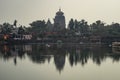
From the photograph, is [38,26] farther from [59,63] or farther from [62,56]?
[59,63]

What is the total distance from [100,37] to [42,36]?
2640 cm

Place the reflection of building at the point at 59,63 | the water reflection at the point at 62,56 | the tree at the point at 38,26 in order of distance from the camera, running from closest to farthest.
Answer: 1. the reflection of building at the point at 59,63
2. the water reflection at the point at 62,56
3. the tree at the point at 38,26

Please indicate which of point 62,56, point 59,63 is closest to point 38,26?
point 62,56

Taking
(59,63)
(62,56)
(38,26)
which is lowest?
(59,63)

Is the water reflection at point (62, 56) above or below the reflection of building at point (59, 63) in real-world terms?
above

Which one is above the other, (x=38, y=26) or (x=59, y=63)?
(x=38, y=26)

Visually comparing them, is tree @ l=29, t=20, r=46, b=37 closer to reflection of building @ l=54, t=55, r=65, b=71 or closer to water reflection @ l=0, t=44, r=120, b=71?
water reflection @ l=0, t=44, r=120, b=71

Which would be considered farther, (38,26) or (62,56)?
(38,26)

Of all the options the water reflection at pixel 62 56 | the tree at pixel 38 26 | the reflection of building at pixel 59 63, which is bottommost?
the reflection of building at pixel 59 63

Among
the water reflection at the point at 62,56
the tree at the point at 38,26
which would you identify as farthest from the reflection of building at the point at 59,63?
the tree at the point at 38,26

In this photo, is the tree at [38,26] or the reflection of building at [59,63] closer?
the reflection of building at [59,63]

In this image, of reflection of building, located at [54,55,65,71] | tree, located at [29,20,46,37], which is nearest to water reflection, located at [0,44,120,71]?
reflection of building, located at [54,55,65,71]

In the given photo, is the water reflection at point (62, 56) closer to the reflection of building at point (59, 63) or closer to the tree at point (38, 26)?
the reflection of building at point (59, 63)

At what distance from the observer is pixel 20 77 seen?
1268 inches
